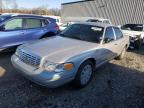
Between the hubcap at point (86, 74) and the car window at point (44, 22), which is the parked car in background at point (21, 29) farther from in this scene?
the hubcap at point (86, 74)

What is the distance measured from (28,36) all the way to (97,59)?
11.0 feet

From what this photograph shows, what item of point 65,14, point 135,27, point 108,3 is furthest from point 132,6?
point 65,14

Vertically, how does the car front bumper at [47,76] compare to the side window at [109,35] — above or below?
below

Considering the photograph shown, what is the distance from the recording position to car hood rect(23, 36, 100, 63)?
4.00 m

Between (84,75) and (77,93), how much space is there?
48 cm

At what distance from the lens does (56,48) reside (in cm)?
446

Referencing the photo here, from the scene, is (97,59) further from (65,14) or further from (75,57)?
(65,14)

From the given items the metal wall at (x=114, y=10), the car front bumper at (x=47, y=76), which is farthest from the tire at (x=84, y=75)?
the metal wall at (x=114, y=10)

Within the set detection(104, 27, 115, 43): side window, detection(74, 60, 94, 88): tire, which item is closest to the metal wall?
detection(104, 27, 115, 43): side window

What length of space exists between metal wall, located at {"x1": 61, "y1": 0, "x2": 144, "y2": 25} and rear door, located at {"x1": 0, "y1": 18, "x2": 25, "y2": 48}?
15.5 metres

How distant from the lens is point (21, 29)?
6910 millimetres

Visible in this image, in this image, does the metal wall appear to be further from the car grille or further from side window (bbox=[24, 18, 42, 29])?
the car grille

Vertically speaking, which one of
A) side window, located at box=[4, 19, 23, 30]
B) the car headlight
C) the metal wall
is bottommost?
the car headlight

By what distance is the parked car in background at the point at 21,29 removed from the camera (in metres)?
6.35
